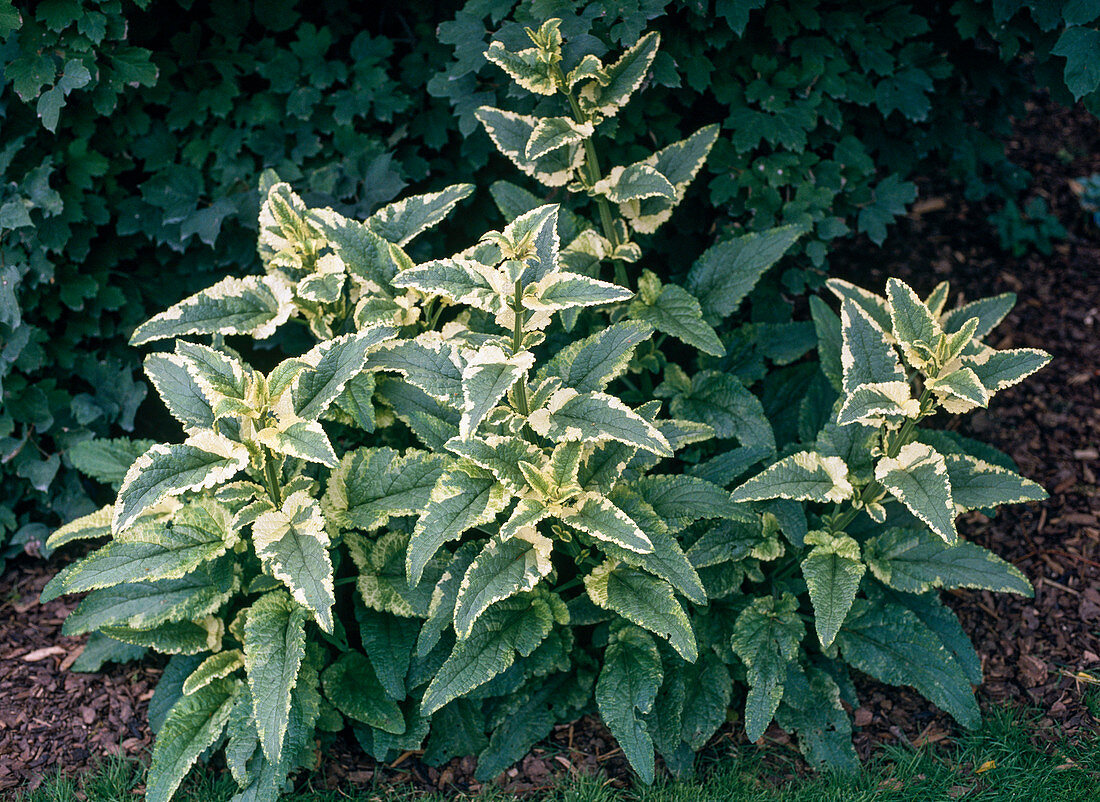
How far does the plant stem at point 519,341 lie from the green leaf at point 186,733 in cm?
123

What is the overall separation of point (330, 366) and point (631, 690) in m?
1.30

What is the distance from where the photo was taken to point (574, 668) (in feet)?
10.5

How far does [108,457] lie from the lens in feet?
11.0

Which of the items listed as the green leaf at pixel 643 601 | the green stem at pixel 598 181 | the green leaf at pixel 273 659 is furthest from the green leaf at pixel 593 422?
the green leaf at pixel 273 659

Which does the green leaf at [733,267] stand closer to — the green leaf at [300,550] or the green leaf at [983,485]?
the green leaf at [983,485]

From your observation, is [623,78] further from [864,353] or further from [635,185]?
[864,353]

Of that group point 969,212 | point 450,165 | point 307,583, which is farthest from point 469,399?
point 969,212

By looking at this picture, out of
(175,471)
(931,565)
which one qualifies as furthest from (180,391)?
(931,565)

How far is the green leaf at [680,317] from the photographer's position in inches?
124

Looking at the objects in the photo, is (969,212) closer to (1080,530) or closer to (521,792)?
(1080,530)

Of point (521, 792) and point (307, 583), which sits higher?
point (307, 583)

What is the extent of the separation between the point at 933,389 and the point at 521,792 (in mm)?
1734

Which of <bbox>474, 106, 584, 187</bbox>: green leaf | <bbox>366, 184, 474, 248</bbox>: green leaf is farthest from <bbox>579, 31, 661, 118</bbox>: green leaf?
<bbox>366, 184, 474, 248</bbox>: green leaf

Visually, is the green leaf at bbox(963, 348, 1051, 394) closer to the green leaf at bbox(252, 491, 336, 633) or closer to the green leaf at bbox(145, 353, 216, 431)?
the green leaf at bbox(252, 491, 336, 633)
